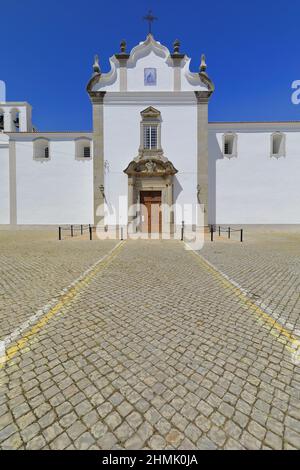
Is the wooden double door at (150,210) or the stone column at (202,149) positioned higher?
the stone column at (202,149)

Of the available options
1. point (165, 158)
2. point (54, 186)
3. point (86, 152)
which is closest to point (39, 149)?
point (54, 186)

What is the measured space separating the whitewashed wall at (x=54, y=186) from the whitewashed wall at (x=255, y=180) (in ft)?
34.9

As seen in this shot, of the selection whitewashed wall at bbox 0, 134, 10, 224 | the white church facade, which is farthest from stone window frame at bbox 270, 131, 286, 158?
whitewashed wall at bbox 0, 134, 10, 224

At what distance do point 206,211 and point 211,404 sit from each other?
16.4 metres

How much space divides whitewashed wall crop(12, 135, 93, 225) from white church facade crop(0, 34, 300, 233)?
0.09 m

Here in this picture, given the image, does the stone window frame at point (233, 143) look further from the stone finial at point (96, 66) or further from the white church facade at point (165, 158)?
the stone finial at point (96, 66)

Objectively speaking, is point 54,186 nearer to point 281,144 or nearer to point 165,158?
point 165,158

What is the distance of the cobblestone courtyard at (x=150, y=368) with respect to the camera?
6.07ft

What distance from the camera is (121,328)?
348 cm

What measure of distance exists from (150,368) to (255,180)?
19903mm

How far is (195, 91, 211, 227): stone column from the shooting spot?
17.3 meters

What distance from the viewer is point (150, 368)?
102 inches

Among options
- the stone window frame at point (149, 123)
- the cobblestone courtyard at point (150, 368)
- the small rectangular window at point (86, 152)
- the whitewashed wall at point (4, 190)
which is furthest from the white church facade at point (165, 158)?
the cobblestone courtyard at point (150, 368)

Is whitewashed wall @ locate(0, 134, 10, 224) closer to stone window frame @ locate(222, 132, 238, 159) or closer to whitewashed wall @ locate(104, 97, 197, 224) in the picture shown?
whitewashed wall @ locate(104, 97, 197, 224)
